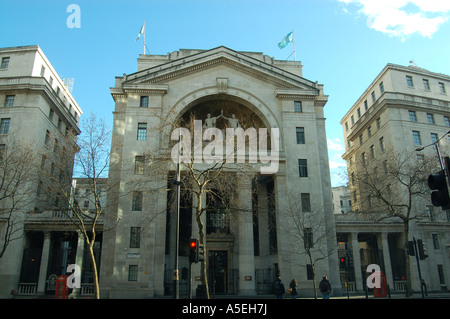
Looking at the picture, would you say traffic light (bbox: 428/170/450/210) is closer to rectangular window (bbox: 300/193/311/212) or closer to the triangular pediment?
rectangular window (bbox: 300/193/311/212)

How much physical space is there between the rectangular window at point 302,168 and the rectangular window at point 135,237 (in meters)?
16.2

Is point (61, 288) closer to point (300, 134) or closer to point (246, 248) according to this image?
point (246, 248)

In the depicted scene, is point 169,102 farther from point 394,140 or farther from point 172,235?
point 394,140

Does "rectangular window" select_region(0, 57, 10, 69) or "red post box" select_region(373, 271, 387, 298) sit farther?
"rectangular window" select_region(0, 57, 10, 69)

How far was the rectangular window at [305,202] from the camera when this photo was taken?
3356 centimetres

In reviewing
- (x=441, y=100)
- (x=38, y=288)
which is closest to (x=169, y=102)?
(x=38, y=288)

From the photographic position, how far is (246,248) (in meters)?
32.6

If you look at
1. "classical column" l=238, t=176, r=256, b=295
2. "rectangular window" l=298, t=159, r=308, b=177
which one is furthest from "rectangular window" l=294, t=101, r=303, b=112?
"classical column" l=238, t=176, r=256, b=295

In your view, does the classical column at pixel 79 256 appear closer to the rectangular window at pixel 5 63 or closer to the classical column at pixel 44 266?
the classical column at pixel 44 266

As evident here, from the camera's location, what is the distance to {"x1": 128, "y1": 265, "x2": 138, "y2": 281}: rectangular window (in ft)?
100

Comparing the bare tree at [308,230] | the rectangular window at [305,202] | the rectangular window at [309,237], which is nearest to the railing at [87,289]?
the bare tree at [308,230]

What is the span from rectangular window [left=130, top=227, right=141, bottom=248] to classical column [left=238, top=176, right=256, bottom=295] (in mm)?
9153

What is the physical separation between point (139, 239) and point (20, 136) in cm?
1656

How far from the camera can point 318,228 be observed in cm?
3172
